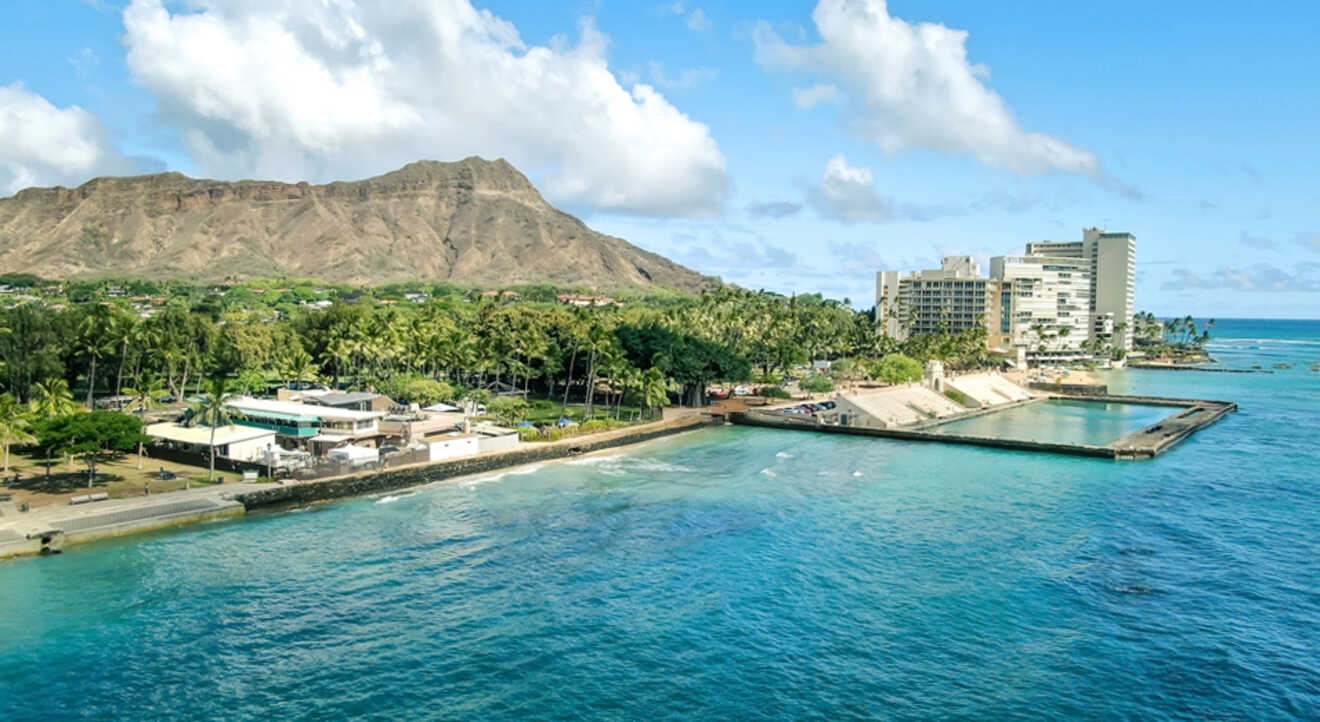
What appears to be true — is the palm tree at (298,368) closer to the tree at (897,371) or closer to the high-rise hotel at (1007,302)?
the tree at (897,371)

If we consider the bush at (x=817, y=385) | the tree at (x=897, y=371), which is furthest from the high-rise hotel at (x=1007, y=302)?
the bush at (x=817, y=385)

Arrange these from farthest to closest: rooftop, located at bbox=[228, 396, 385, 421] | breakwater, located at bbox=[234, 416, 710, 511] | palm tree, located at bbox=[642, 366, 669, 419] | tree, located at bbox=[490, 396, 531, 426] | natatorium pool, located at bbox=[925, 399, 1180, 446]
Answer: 1. natatorium pool, located at bbox=[925, 399, 1180, 446]
2. palm tree, located at bbox=[642, 366, 669, 419]
3. tree, located at bbox=[490, 396, 531, 426]
4. rooftop, located at bbox=[228, 396, 385, 421]
5. breakwater, located at bbox=[234, 416, 710, 511]

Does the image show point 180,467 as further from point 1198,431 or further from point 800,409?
point 1198,431

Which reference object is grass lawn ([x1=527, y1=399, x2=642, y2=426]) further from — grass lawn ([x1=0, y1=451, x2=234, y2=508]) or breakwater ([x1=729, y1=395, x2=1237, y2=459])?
grass lawn ([x1=0, y1=451, x2=234, y2=508])

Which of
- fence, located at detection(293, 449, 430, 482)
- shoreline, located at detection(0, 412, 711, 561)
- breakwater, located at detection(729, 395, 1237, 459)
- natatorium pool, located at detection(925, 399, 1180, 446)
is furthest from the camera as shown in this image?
natatorium pool, located at detection(925, 399, 1180, 446)

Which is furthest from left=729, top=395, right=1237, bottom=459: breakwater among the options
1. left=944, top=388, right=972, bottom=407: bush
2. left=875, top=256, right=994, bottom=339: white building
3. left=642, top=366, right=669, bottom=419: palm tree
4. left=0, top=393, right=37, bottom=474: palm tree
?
left=875, top=256, right=994, bottom=339: white building

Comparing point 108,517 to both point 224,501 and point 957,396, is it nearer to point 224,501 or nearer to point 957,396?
point 224,501

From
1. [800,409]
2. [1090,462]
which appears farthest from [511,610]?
[800,409]

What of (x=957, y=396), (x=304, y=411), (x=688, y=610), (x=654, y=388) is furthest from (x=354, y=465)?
(x=957, y=396)
